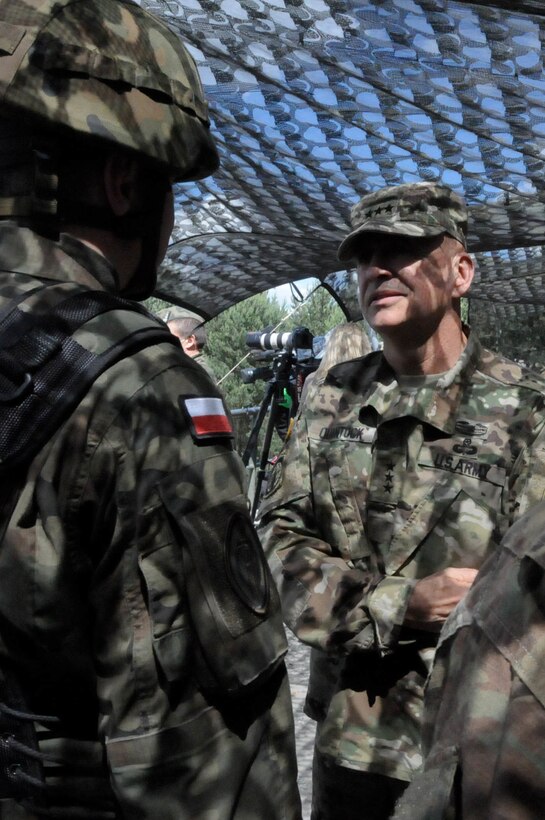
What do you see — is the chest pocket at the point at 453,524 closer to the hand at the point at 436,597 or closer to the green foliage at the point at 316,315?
the hand at the point at 436,597

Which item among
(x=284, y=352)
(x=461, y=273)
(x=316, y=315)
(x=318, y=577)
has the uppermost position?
(x=461, y=273)

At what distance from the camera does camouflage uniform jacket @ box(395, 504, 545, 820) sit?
0.71 metres

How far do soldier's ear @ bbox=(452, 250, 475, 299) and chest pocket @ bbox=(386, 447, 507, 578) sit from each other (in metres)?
0.45

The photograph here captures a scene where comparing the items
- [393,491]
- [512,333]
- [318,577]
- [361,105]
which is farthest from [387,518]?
[512,333]

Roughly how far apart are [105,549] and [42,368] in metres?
0.24

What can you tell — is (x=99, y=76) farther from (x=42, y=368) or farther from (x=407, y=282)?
(x=407, y=282)

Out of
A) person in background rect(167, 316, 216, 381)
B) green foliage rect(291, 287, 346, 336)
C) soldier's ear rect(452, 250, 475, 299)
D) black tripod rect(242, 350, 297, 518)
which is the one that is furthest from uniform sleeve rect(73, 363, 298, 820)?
green foliage rect(291, 287, 346, 336)

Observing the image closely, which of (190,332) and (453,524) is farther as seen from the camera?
(190,332)

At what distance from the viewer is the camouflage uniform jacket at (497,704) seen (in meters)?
Result: 0.71

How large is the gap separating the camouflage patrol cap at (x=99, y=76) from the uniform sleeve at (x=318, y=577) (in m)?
0.92

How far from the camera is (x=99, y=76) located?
1.37 m

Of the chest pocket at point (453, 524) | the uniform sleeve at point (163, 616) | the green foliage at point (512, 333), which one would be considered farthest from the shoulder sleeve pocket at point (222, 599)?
the green foliage at point (512, 333)

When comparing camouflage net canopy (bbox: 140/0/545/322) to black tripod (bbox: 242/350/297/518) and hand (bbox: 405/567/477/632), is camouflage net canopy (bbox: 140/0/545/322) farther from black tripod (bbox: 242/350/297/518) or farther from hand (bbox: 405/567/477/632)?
hand (bbox: 405/567/477/632)

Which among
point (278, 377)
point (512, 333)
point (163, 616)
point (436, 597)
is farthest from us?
point (512, 333)
